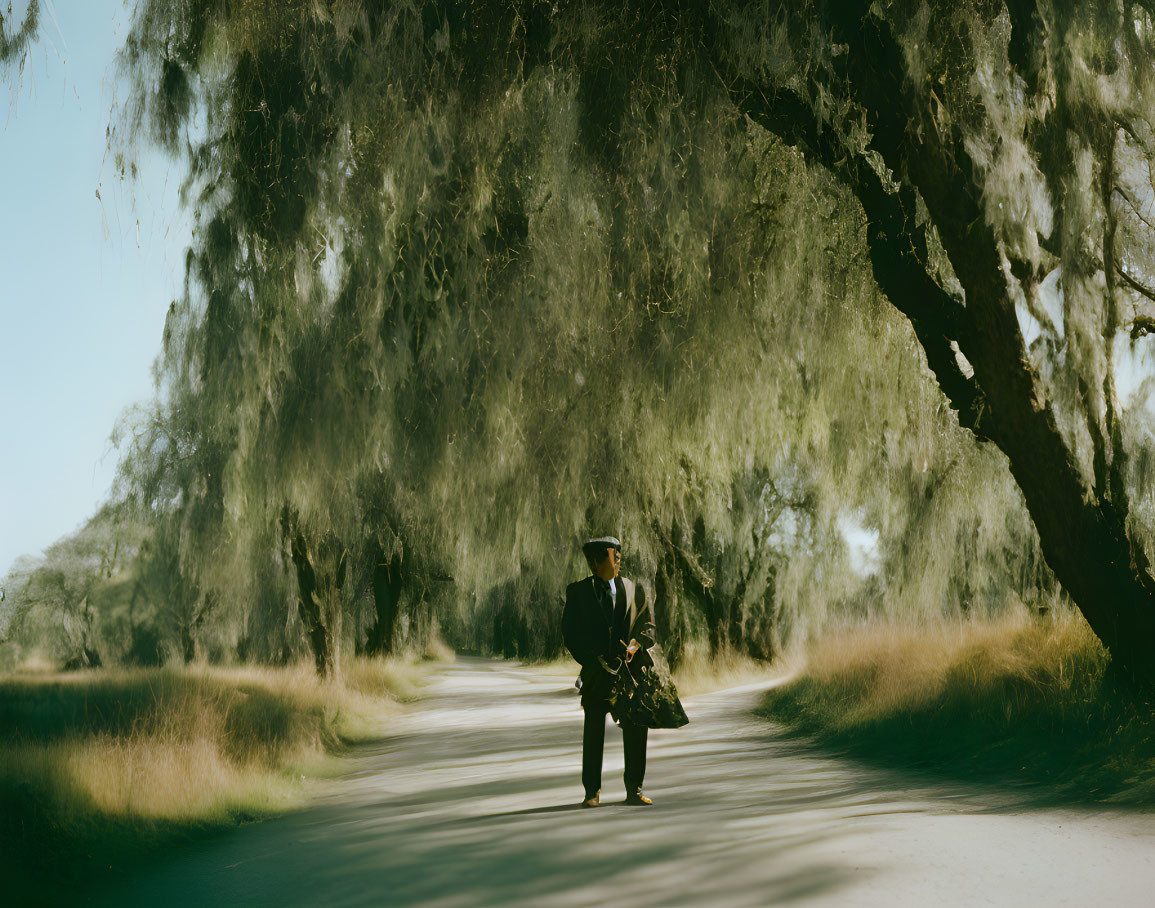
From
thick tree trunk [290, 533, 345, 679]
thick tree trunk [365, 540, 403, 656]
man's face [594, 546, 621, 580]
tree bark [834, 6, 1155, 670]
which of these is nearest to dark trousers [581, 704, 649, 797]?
man's face [594, 546, 621, 580]

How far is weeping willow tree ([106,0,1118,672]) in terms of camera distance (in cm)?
718

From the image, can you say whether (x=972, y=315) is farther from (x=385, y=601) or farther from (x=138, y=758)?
(x=385, y=601)

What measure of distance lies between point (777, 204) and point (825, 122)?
3.29 feet

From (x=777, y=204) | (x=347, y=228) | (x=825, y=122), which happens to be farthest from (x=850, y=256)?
(x=347, y=228)

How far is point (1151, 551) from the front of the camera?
8.89m

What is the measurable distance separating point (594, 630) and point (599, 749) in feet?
2.35

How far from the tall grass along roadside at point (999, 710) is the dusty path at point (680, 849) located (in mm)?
709

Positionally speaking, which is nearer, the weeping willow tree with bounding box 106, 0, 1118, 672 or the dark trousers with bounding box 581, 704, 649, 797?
the dark trousers with bounding box 581, 704, 649, 797

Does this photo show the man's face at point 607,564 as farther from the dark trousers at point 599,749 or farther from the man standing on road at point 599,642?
the dark trousers at point 599,749

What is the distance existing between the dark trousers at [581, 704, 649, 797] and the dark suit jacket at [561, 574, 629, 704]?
11 cm

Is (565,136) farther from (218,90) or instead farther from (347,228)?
(218,90)

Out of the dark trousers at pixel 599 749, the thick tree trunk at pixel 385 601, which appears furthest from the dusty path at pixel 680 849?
the thick tree trunk at pixel 385 601

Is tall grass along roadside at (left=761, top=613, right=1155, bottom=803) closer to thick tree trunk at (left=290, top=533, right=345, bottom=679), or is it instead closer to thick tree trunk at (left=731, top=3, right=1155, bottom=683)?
thick tree trunk at (left=731, top=3, right=1155, bottom=683)

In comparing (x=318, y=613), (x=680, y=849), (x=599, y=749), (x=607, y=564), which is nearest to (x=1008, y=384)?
(x=607, y=564)
